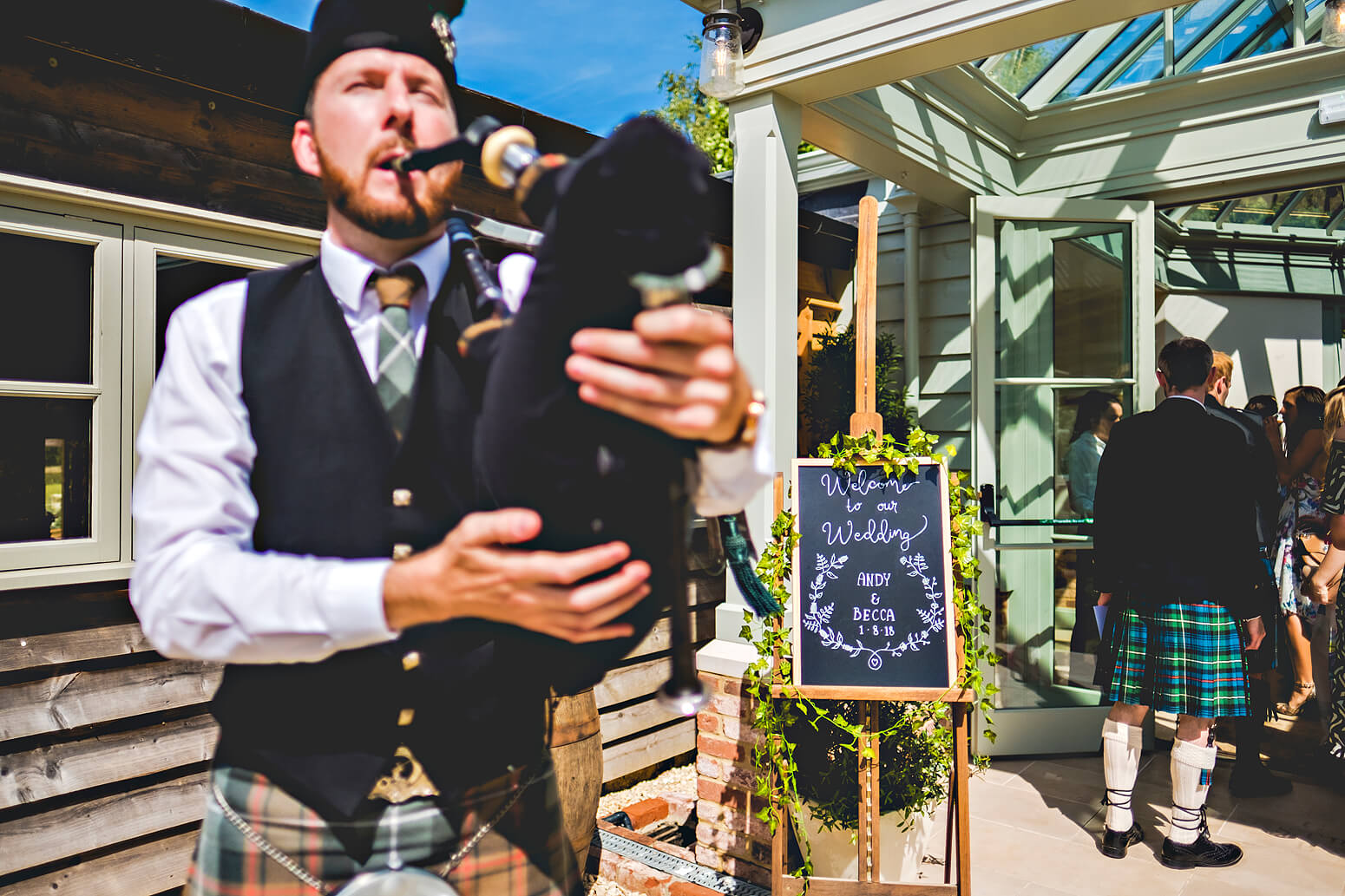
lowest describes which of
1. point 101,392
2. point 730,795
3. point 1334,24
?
point 730,795

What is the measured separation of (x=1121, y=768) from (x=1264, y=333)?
6.57 m

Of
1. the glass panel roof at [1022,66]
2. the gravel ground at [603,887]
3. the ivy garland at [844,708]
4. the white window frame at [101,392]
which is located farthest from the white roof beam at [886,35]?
the gravel ground at [603,887]

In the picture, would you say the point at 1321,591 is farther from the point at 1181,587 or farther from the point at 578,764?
the point at 578,764

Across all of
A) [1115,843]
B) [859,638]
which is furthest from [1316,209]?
[859,638]

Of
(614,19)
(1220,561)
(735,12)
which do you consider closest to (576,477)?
(735,12)

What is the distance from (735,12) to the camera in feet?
8.50

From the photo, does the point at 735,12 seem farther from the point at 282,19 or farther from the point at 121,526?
the point at 121,526

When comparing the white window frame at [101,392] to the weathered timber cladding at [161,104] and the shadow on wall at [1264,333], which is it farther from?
the shadow on wall at [1264,333]

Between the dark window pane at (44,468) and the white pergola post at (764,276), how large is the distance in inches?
71.7

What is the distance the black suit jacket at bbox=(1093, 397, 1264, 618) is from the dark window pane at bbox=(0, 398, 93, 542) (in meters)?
3.07

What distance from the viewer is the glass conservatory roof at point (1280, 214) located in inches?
241

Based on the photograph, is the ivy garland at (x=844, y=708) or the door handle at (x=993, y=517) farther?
the door handle at (x=993, y=517)

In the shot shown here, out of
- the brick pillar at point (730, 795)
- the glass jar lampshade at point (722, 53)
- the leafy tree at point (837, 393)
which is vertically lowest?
the brick pillar at point (730, 795)

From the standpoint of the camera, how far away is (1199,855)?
9.16 feet
